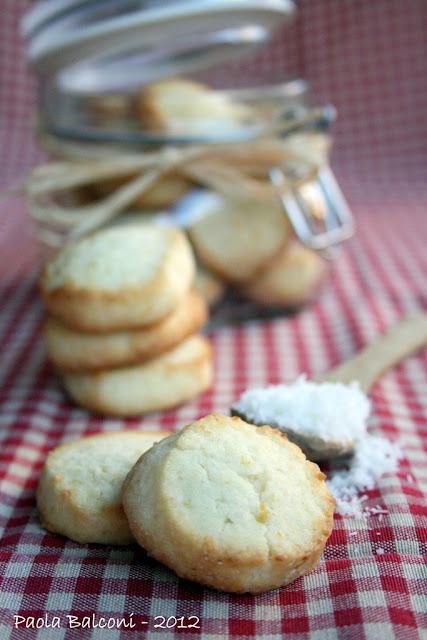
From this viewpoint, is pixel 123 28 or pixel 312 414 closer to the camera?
pixel 312 414

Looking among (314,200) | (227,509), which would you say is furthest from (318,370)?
(227,509)

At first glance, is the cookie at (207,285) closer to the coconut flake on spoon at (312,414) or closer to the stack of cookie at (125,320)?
the stack of cookie at (125,320)

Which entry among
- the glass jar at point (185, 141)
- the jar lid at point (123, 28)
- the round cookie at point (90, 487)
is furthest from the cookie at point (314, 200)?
the round cookie at point (90, 487)

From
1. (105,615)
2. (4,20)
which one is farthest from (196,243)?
(4,20)

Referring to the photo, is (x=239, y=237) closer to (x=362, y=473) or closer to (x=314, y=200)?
(x=314, y=200)

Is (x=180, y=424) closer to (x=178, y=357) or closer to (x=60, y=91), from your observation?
(x=178, y=357)

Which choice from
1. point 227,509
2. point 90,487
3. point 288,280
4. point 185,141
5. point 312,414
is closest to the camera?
point 227,509

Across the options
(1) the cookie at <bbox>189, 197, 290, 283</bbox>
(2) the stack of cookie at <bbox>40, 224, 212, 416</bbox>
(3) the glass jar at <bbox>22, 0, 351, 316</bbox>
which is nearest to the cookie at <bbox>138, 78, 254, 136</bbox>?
(3) the glass jar at <bbox>22, 0, 351, 316</bbox>
